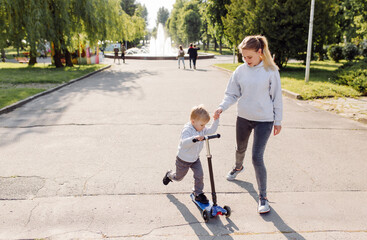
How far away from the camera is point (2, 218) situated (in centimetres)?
323

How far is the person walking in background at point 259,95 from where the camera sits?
10.9 feet

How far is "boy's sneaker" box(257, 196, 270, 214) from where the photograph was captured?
338cm

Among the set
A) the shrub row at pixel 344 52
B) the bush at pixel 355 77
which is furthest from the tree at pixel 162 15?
the bush at pixel 355 77

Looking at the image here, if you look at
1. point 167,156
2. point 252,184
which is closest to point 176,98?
point 167,156

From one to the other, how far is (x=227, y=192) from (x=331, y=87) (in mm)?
9569

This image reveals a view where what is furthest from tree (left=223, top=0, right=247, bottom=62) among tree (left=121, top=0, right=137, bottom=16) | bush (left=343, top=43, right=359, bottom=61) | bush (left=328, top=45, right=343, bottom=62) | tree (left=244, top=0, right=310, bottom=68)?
tree (left=121, top=0, right=137, bottom=16)

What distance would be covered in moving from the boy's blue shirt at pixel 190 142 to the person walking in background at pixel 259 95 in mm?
187

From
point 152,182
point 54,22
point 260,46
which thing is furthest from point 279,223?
point 54,22

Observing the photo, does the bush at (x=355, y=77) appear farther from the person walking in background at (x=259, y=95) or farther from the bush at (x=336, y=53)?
the bush at (x=336, y=53)

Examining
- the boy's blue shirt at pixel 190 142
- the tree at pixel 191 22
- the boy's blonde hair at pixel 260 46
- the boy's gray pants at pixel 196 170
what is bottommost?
the boy's gray pants at pixel 196 170

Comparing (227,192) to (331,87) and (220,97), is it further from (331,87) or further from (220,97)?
(331,87)

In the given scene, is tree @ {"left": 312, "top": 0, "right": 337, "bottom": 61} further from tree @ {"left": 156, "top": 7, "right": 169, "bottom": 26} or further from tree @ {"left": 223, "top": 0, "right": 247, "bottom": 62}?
tree @ {"left": 156, "top": 7, "right": 169, "bottom": 26}

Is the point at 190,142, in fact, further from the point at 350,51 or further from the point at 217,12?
the point at 350,51

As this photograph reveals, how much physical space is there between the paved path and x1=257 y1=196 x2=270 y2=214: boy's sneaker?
0.07 meters
